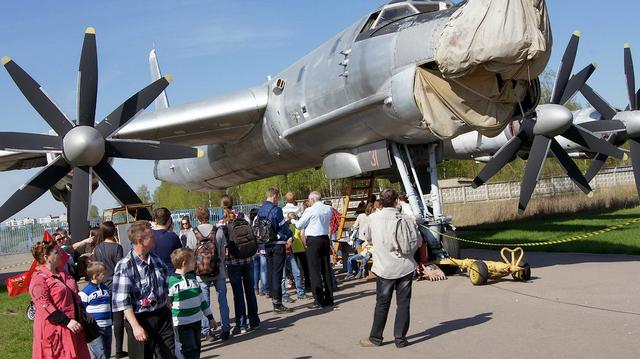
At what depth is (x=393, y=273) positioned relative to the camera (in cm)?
620

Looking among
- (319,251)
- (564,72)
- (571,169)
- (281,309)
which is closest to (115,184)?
(281,309)

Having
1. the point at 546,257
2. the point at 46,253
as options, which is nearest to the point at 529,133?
the point at 546,257

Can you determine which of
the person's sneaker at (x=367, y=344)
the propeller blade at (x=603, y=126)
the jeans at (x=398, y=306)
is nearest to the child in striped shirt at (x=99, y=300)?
Answer: the person's sneaker at (x=367, y=344)

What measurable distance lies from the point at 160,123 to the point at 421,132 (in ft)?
20.8

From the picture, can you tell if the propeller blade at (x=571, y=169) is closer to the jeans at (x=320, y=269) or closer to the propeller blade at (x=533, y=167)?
the propeller blade at (x=533, y=167)

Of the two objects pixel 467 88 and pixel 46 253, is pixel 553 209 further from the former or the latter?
pixel 46 253

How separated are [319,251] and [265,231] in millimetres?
Result: 814

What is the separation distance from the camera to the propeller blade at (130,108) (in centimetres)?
1152

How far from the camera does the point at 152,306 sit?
4691 mm

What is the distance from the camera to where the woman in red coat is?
459cm

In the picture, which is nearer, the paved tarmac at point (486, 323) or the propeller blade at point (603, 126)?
the paved tarmac at point (486, 323)

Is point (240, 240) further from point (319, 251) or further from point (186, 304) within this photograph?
point (186, 304)

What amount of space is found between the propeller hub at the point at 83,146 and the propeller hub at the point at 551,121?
28.2 feet

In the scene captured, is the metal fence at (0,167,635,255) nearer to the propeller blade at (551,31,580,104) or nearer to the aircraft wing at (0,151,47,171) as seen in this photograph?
the aircraft wing at (0,151,47,171)
